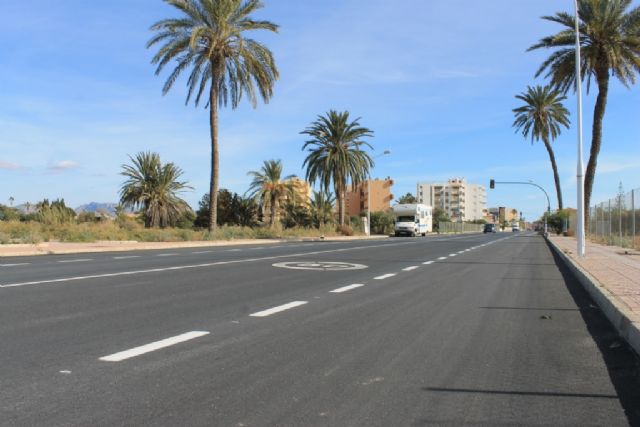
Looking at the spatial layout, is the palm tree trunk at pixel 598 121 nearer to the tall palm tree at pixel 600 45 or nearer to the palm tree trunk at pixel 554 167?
the tall palm tree at pixel 600 45

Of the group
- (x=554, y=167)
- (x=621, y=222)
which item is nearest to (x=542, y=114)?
(x=554, y=167)

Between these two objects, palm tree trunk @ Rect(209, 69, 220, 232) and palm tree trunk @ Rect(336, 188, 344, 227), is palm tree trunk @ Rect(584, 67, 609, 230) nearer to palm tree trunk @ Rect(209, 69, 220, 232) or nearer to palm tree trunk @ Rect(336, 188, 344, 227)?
palm tree trunk @ Rect(209, 69, 220, 232)

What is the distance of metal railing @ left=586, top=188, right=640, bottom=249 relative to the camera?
2412cm

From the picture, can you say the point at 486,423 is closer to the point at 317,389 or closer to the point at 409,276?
the point at 317,389

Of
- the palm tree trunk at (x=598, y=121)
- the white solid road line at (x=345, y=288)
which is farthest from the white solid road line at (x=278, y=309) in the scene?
the palm tree trunk at (x=598, y=121)

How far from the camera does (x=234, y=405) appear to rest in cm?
407

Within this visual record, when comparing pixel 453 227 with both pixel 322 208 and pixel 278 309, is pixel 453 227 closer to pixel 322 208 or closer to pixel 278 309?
pixel 322 208

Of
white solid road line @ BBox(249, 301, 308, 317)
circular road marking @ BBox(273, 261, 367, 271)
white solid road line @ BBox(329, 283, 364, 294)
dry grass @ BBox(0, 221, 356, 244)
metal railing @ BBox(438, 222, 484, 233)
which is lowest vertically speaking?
white solid road line @ BBox(249, 301, 308, 317)

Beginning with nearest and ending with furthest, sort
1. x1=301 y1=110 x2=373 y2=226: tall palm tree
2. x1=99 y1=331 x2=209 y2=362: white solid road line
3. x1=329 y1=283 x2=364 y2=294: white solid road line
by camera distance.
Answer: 1. x1=99 y1=331 x2=209 y2=362: white solid road line
2. x1=329 y1=283 x2=364 y2=294: white solid road line
3. x1=301 y1=110 x2=373 y2=226: tall palm tree

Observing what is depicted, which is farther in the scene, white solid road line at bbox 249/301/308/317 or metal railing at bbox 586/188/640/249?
metal railing at bbox 586/188/640/249

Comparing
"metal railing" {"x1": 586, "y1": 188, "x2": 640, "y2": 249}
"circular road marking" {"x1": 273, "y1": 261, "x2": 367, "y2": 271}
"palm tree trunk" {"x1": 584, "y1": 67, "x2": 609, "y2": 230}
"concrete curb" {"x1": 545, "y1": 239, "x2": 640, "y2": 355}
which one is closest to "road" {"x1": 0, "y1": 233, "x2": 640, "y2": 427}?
"concrete curb" {"x1": 545, "y1": 239, "x2": 640, "y2": 355}

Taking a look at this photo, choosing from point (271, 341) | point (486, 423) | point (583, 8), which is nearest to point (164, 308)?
point (271, 341)

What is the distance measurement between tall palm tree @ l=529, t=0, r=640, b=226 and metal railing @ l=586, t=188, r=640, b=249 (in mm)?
3208

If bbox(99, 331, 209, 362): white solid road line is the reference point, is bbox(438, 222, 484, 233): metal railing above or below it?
above
